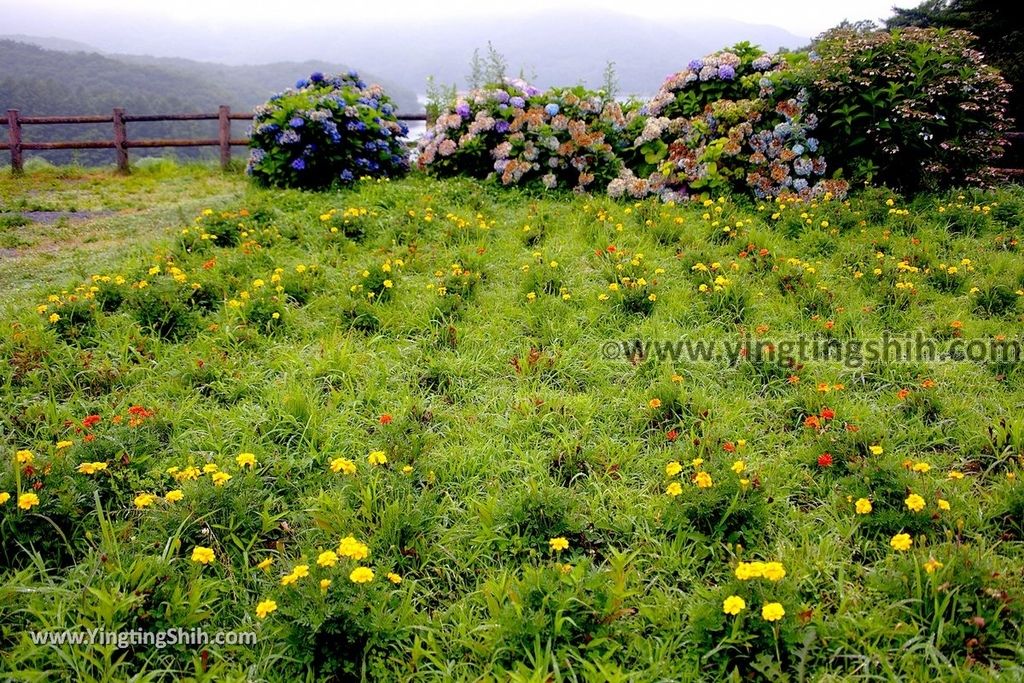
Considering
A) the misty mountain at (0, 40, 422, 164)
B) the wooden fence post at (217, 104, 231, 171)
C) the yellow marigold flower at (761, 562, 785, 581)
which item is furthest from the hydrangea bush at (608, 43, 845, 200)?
the misty mountain at (0, 40, 422, 164)

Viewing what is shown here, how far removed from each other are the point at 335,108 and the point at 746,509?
25.5 feet

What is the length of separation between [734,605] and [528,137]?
22.8 feet

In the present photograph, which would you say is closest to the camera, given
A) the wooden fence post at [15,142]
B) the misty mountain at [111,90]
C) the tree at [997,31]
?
the tree at [997,31]

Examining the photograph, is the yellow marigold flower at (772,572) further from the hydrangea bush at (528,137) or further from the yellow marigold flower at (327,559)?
the hydrangea bush at (528,137)

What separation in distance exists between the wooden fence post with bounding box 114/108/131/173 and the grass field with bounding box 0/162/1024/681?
6987mm

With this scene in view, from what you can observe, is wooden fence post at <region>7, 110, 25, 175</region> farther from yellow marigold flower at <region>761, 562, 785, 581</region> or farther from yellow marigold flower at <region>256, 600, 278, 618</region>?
yellow marigold flower at <region>761, 562, 785, 581</region>

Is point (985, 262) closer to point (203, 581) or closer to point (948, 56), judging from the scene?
Result: point (948, 56)

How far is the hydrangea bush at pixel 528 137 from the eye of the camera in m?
7.72

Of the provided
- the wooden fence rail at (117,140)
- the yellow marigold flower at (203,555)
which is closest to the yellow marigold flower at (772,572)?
the yellow marigold flower at (203,555)

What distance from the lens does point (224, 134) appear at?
12008 millimetres

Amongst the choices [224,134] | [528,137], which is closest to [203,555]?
[528,137]

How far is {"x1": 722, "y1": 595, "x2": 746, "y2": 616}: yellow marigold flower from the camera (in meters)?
2.00

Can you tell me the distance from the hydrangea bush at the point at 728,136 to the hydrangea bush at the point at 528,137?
0.41m

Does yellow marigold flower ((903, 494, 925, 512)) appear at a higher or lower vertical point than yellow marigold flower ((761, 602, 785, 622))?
higher
